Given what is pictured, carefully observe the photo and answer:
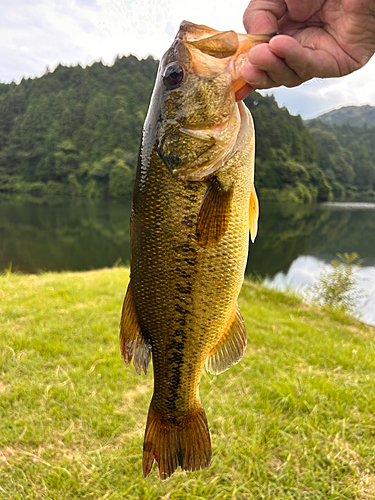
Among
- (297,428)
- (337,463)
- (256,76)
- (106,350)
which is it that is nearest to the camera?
(256,76)

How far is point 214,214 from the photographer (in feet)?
4.69

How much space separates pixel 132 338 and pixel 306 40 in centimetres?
161

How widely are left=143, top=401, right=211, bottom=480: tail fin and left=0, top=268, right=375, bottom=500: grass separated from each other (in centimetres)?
153

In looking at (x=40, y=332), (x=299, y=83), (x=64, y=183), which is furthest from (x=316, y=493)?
(x=64, y=183)

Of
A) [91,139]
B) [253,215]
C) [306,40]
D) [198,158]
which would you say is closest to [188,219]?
[198,158]

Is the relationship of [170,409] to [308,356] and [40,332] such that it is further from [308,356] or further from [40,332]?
[40,332]

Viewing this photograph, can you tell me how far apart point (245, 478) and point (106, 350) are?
2761 millimetres

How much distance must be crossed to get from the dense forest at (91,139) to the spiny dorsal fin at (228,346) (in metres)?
55.4

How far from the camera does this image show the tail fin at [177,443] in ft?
5.14

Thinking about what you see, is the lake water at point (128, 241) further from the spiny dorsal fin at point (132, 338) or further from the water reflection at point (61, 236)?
the spiny dorsal fin at point (132, 338)

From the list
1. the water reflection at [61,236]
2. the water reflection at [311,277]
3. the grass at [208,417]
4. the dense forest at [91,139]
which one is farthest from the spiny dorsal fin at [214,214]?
the dense forest at [91,139]

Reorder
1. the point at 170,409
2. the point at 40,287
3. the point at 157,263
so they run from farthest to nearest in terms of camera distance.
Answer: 1. the point at 40,287
2. the point at 170,409
3. the point at 157,263

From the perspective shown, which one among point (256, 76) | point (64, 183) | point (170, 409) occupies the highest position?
point (64, 183)

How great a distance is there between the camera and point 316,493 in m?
2.77
